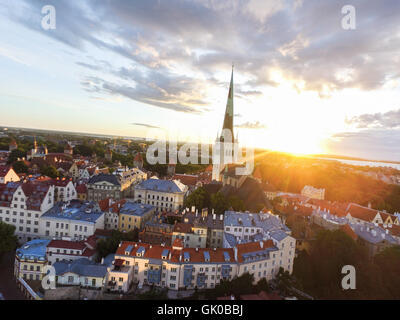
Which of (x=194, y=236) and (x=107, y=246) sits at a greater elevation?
(x=194, y=236)

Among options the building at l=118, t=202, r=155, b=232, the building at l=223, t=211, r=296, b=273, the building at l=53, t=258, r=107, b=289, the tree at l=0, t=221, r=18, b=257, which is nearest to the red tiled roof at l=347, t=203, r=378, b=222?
the building at l=223, t=211, r=296, b=273

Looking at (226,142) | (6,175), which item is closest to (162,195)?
(226,142)

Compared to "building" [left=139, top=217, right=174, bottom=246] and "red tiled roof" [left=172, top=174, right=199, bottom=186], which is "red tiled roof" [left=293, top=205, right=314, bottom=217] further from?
"red tiled roof" [left=172, top=174, right=199, bottom=186]

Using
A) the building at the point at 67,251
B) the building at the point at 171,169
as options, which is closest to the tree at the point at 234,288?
the building at the point at 67,251

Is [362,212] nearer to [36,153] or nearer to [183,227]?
[183,227]
